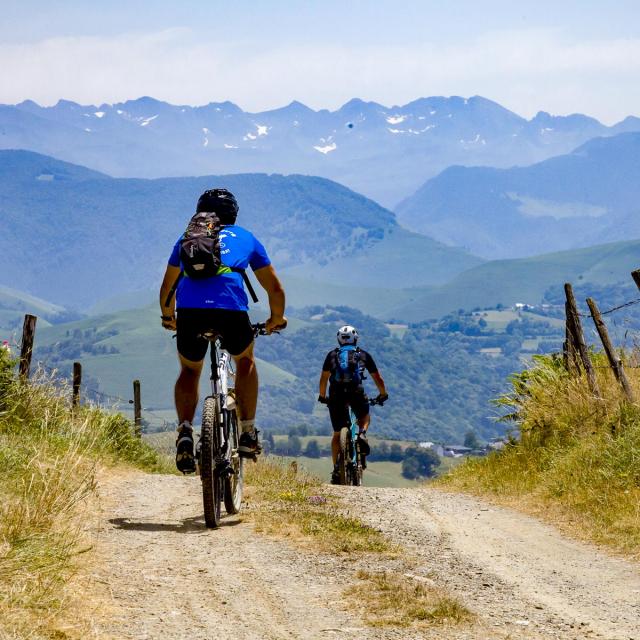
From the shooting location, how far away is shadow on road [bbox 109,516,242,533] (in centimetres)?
807

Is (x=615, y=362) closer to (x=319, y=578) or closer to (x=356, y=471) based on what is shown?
(x=356, y=471)

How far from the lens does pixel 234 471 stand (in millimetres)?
8328

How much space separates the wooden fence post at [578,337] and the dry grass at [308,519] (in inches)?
141

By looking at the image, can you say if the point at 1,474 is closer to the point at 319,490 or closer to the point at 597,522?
the point at 319,490

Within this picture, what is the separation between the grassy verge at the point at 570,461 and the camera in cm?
934

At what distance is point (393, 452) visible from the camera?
197 m

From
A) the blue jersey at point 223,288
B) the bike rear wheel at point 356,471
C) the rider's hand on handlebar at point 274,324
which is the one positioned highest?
the blue jersey at point 223,288

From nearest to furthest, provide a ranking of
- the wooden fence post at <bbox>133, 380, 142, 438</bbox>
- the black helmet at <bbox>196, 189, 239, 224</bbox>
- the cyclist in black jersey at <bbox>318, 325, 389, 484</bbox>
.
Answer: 1. the black helmet at <bbox>196, 189, 239, 224</bbox>
2. the cyclist in black jersey at <bbox>318, 325, 389, 484</bbox>
3. the wooden fence post at <bbox>133, 380, 142, 438</bbox>

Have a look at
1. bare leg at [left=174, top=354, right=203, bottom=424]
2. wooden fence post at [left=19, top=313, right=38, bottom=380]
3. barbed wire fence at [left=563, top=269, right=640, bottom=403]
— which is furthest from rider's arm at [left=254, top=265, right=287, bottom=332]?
wooden fence post at [left=19, top=313, right=38, bottom=380]

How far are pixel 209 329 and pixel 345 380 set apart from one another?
577cm

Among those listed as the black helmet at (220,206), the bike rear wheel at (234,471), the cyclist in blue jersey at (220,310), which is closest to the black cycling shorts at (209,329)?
the cyclist in blue jersey at (220,310)

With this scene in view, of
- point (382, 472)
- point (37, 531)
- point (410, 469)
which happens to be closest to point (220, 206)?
point (37, 531)

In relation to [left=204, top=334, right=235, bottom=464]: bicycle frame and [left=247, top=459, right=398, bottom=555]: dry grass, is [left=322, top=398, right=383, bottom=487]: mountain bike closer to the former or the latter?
[left=247, top=459, right=398, bottom=555]: dry grass

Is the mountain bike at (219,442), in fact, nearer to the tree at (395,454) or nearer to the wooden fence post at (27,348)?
Result: the wooden fence post at (27,348)
